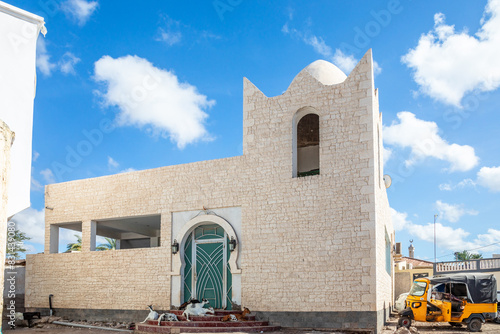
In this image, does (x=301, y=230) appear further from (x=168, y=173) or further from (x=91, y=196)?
(x=91, y=196)

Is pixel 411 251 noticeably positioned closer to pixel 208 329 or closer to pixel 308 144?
pixel 308 144

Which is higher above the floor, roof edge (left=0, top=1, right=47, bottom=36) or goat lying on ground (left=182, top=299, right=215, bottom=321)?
roof edge (left=0, top=1, right=47, bottom=36)

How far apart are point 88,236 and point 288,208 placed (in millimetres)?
8056

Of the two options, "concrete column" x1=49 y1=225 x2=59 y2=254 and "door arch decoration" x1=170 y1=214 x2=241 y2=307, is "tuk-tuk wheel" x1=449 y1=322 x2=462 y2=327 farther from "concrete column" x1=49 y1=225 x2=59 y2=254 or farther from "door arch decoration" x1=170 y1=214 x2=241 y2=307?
"concrete column" x1=49 y1=225 x2=59 y2=254

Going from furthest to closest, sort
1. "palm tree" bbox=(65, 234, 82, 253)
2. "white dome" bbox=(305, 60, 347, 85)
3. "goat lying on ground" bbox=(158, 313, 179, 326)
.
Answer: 1. "palm tree" bbox=(65, 234, 82, 253)
2. "white dome" bbox=(305, 60, 347, 85)
3. "goat lying on ground" bbox=(158, 313, 179, 326)

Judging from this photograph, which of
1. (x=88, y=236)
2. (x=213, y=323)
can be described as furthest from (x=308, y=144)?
(x=88, y=236)

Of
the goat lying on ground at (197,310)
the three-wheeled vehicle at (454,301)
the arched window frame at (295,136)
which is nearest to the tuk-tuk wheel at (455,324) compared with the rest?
the three-wheeled vehicle at (454,301)

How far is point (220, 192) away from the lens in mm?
15297

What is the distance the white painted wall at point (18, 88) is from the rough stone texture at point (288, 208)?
3.84 meters

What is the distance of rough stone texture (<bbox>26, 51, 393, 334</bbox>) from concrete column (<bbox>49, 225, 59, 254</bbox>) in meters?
2.43

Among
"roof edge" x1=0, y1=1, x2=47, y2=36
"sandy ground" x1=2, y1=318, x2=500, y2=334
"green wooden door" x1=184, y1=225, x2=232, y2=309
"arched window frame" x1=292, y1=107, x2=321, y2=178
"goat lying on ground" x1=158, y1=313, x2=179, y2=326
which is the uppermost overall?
"roof edge" x1=0, y1=1, x2=47, y2=36

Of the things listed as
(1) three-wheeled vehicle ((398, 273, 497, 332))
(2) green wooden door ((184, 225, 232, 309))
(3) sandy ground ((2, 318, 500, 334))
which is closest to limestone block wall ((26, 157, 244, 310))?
(2) green wooden door ((184, 225, 232, 309))

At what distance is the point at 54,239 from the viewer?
1903 cm

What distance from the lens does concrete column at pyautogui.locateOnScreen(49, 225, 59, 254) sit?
18.8 m
